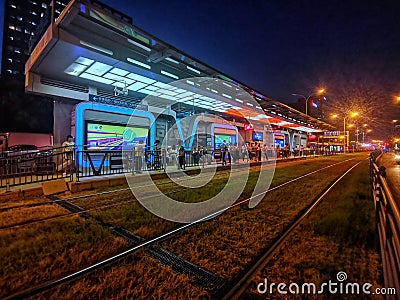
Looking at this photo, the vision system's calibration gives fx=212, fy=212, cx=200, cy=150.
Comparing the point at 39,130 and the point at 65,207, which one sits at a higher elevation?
the point at 39,130

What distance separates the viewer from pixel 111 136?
14.9 metres

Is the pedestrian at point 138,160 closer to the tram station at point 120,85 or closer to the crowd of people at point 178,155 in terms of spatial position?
the crowd of people at point 178,155

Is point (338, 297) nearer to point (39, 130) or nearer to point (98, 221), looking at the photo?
point (98, 221)

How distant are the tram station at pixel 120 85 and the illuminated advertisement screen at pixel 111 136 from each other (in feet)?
0.21

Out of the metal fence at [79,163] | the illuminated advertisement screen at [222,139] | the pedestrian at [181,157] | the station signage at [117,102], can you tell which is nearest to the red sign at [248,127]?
the illuminated advertisement screen at [222,139]

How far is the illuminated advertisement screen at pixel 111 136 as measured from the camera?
13.8 metres

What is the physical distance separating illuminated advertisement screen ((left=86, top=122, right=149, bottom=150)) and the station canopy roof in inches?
98.8

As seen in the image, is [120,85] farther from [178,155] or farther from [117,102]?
[178,155]

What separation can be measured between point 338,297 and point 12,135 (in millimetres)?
28016

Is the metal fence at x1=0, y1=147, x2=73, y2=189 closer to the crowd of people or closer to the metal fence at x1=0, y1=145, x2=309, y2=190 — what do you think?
the metal fence at x1=0, y1=145, x2=309, y2=190

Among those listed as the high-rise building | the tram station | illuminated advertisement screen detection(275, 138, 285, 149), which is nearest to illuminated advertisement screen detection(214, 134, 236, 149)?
the tram station

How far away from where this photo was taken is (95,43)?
31.7ft

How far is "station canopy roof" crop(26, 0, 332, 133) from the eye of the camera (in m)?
8.73

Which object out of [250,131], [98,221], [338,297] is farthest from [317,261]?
[250,131]
